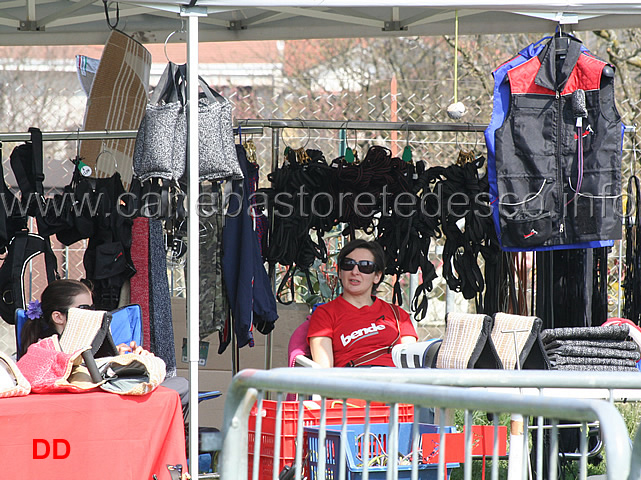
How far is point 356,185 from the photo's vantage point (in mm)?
5414

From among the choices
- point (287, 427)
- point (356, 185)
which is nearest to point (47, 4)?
point (356, 185)

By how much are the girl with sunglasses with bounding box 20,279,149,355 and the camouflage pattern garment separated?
71 cm

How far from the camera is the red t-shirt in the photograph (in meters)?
4.80

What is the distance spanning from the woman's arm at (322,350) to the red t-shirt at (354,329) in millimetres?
24

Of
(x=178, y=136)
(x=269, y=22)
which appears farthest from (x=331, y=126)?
(x=178, y=136)

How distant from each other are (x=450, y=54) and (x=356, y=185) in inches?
358

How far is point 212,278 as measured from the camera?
192 inches

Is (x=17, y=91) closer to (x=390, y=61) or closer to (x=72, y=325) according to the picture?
(x=390, y=61)

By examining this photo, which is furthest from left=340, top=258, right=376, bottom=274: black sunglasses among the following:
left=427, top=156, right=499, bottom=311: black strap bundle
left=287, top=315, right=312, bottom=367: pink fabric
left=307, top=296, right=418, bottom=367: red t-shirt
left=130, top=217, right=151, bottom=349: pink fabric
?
left=130, top=217, right=151, bottom=349: pink fabric

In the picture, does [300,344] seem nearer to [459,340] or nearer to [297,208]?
[297,208]

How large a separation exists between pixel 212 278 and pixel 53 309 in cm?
94

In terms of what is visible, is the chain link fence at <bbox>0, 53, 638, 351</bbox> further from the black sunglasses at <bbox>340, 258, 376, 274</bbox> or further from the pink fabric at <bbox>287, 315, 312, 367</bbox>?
the black sunglasses at <bbox>340, 258, 376, 274</bbox>

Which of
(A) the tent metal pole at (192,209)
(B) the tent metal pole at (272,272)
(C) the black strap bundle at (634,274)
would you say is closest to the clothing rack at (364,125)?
(B) the tent metal pole at (272,272)

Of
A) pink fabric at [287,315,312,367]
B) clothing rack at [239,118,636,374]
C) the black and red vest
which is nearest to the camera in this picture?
the black and red vest
